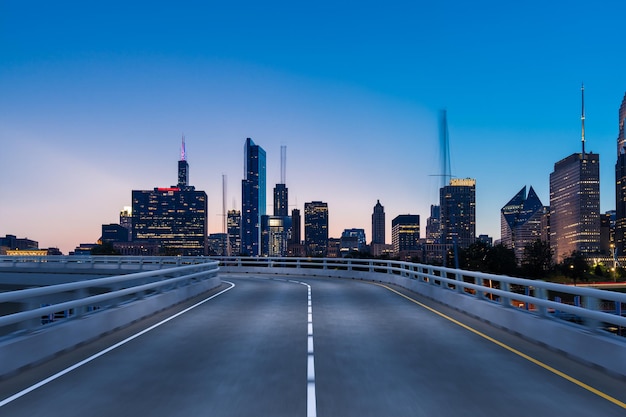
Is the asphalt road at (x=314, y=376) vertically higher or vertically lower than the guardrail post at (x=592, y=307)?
lower

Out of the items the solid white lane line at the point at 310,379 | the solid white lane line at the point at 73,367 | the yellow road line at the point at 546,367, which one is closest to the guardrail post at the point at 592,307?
the yellow road line at the point at 546,367

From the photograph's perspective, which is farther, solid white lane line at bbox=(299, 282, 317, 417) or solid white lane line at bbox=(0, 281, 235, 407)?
solid white lane line at bbox=(0, 281, 235, 407)

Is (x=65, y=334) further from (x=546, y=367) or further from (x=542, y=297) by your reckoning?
(x=542, y=297)

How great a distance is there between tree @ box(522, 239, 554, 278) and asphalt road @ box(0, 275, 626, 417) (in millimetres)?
145396

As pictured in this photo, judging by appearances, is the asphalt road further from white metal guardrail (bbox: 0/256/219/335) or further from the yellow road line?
white metal guardrail (bbox: 0/256/219/335)

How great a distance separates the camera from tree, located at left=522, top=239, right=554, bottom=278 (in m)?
148

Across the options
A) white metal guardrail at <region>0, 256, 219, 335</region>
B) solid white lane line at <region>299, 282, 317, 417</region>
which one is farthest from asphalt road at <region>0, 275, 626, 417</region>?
white metal guardrail at <region>0, 256, 219, 335</region>

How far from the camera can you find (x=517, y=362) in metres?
9.05

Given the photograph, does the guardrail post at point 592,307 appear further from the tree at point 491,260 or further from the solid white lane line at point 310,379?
the tree at point 491,260

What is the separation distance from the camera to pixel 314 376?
314 inches

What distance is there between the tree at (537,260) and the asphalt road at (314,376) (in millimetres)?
145396

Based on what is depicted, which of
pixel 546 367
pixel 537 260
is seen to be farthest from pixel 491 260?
pixel 546 367

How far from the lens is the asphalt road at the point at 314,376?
21.0ft

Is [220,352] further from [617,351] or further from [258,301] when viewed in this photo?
[258,301]
